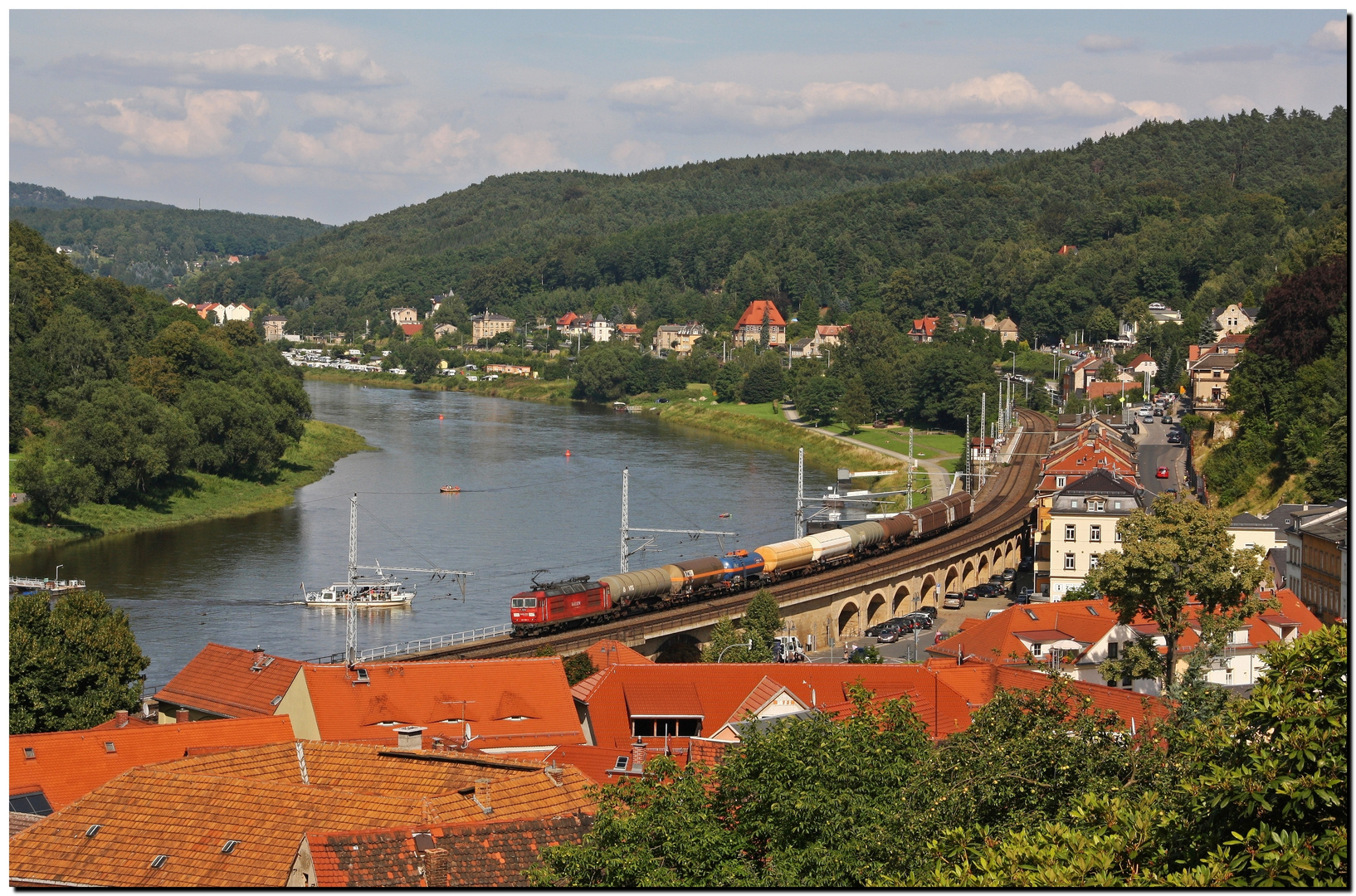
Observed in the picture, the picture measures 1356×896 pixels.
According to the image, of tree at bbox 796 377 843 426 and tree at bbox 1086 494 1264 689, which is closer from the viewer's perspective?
tree at bbox 1086 494 1264 689

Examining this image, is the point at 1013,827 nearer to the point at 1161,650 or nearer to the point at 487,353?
the point at 1161,650

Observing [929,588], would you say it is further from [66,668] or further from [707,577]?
[66,668]

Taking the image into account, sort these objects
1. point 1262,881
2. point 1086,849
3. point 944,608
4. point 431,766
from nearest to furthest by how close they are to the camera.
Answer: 1. point 1262,881
2. point 1086,849
3. point 431,766
4. point 944,608

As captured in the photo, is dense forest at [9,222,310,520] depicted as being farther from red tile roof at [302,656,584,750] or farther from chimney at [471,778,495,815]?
chimney at [471,778,495,815]

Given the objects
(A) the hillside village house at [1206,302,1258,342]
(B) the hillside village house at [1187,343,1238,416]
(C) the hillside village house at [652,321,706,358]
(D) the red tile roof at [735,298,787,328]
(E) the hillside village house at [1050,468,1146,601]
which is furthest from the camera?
(C) the hillside village house at [652,321,706,358]

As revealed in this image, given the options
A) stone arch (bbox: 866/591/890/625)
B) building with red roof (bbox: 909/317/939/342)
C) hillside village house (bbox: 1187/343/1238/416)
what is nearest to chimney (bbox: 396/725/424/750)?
stone arch (bbox: 866/591/890/625)

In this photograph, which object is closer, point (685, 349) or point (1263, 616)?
point (1263, 616)

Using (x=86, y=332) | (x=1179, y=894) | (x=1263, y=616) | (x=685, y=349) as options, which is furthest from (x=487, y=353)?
(x=1179, y=894)
